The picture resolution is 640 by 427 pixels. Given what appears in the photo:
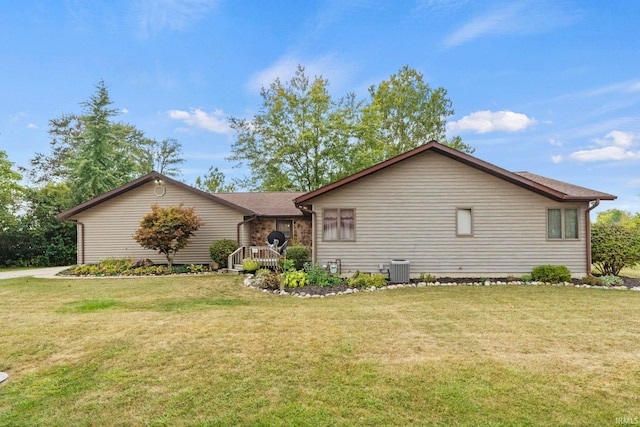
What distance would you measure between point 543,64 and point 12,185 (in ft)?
99.9

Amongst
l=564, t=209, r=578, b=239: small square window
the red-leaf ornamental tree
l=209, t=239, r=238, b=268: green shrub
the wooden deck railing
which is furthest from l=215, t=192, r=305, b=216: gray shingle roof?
l=564, t=209, r=578, b=239: small square window

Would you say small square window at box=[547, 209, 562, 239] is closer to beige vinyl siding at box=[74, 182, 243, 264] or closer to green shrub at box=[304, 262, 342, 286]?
green shrub at box=[304, 262, 342, 286]

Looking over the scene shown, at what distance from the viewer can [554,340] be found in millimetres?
4934

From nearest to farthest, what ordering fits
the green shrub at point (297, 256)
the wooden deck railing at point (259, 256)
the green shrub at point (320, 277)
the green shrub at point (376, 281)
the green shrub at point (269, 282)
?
the green shrub at point (269, 282)
the green shrub at point (376, 281)
the green shrub at point (320, 277)
the green shrub at point (297, 256)
the wooden deck railing at point (259, 256)

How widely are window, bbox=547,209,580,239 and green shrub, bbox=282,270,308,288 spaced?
8.66m

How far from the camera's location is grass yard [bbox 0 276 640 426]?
119 inches

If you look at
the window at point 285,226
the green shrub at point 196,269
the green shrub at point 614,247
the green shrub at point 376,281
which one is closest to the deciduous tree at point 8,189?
the green shrub at point 196,269

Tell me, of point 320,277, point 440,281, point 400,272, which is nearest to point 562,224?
point 440,281

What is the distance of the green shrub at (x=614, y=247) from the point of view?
10711 mm

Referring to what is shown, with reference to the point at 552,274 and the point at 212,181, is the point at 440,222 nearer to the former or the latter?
the point at 552,274

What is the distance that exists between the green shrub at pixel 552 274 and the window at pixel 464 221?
241cm

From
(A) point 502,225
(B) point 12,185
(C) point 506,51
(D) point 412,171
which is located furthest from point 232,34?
(B) point 12,185

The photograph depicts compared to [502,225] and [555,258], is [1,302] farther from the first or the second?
[555,258]

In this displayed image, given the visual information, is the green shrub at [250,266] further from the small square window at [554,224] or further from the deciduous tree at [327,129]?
the deciduous tree at [327,129]
